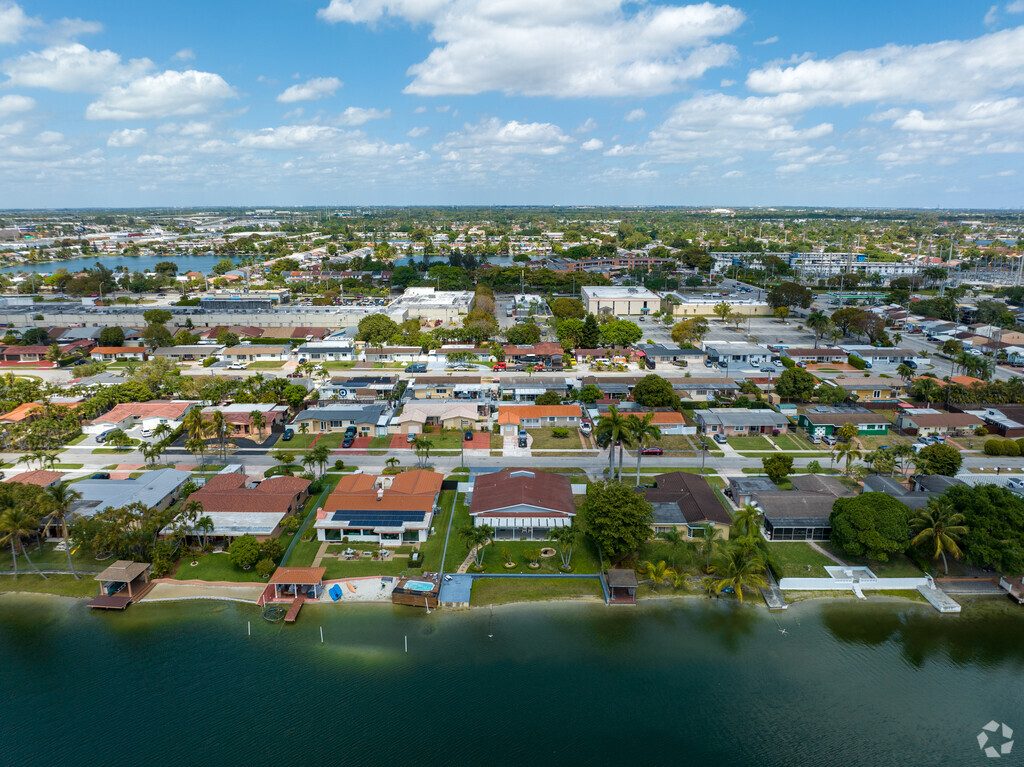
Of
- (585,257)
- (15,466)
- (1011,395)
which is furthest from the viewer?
(585,257)

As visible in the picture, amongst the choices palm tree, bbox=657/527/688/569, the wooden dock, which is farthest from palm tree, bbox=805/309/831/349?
the wooden dock

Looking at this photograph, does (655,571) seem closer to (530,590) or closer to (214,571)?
(530,590)

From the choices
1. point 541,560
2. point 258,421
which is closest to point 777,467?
point 541,560

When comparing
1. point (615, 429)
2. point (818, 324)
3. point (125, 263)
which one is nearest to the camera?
point (615, 429)

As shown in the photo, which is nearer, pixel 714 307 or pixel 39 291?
pixel 714 307

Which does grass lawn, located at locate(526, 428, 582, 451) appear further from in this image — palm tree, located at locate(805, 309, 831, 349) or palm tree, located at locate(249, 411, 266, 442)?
palm tree, located at locate(805, 309, 831, 349)

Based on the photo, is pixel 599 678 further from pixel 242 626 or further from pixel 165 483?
pixel 165 483

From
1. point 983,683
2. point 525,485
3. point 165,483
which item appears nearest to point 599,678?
point 525,485

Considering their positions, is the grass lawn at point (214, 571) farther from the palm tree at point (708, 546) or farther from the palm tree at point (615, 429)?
the palm tree at point (708, 546)
